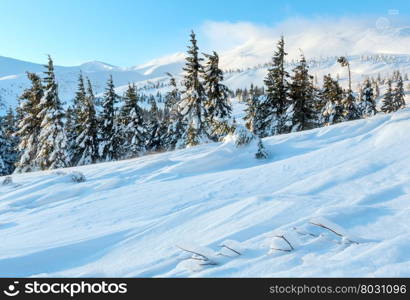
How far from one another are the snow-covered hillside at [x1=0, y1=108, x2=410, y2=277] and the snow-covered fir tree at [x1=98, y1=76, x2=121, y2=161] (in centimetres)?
2133

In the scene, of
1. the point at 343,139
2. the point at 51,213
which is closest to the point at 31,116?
the point at 51,213

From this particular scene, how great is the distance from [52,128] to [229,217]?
2431cm

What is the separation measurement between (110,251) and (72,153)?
30.6m

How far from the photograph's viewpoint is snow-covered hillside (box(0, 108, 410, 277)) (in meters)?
Result: 3.00

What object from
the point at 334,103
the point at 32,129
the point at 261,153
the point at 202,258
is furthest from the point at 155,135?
the point at 202,258

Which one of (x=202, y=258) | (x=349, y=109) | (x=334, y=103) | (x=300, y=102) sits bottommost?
(x=202, y=258)

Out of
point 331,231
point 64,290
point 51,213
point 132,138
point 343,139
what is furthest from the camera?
point 132,138

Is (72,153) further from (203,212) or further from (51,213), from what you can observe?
(203,212)

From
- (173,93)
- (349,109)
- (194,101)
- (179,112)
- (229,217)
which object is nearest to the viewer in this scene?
(229,217)

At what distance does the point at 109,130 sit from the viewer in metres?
30.2

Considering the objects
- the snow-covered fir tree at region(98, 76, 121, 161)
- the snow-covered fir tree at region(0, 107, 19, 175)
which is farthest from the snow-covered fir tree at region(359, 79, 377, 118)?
the snow-covered fir tree at region(0, 107, 19, 175)

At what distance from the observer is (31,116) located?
87.7ft

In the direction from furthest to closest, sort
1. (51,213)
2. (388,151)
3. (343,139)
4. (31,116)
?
(31,116)
(343,139)
(388,151)
(51,213)

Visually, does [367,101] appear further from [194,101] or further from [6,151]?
[6,151]
